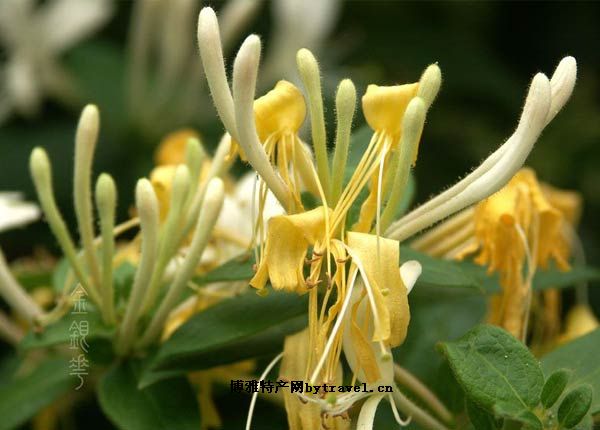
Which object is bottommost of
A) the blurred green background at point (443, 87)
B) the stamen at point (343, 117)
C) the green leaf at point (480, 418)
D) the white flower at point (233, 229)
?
the blurred green background at point (443, 87)

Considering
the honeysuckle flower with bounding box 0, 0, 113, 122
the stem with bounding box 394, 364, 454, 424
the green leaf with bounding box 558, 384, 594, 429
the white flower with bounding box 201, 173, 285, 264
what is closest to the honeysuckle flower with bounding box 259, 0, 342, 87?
the honeysuckle flower with bounding box 0, 0, 113, 122

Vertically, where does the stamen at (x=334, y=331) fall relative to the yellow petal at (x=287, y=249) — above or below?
below

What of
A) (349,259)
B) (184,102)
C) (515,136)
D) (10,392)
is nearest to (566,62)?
(515,136)

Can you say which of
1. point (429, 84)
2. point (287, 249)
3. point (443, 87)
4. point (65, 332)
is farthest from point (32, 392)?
point (443, 87)

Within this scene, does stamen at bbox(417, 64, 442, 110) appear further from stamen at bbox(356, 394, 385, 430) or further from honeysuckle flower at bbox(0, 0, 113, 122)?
honeysuckle flower at bbox(0, 0, 113, 122)

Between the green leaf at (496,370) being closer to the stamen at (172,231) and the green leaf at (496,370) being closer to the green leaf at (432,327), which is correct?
the green leaf at (432,327)

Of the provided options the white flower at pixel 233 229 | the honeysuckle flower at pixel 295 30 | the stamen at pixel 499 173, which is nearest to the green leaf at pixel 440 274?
the stamen at pixel 499 173

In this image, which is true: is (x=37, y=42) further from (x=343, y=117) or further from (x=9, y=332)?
(x=343, y=117)
